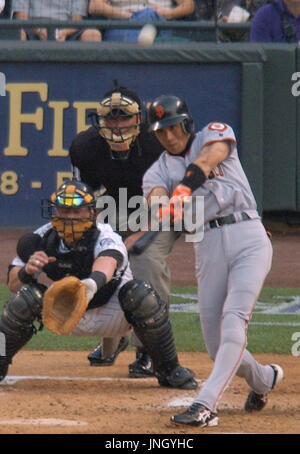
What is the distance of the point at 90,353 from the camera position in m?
7.58

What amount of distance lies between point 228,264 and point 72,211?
1.07m

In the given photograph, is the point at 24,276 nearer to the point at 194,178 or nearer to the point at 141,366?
the point at 141,366

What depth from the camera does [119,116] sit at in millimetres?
6848

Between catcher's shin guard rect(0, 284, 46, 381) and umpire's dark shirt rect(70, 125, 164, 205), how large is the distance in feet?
4.05

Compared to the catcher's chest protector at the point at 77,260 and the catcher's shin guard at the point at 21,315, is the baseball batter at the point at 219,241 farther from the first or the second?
the catcher's shin guard at the point at 21,315

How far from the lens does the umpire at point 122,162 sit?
685cm

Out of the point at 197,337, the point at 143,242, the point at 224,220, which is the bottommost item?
the point at 197,337

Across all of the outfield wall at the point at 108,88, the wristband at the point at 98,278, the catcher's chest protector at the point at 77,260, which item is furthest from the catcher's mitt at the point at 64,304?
the outfield wall at the point at 108,88

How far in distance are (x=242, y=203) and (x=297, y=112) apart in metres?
7.02

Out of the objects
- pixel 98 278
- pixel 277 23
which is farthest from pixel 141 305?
pixel 277 23

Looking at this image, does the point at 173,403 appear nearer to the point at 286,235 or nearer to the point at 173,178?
the point at 173,178

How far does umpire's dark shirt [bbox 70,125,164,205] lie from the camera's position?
710cm

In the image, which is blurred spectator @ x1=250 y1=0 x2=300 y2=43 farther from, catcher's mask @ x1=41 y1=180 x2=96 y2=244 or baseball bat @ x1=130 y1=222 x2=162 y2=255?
baseball bat @ x1=130 y1=222 x2=162 y2=255
